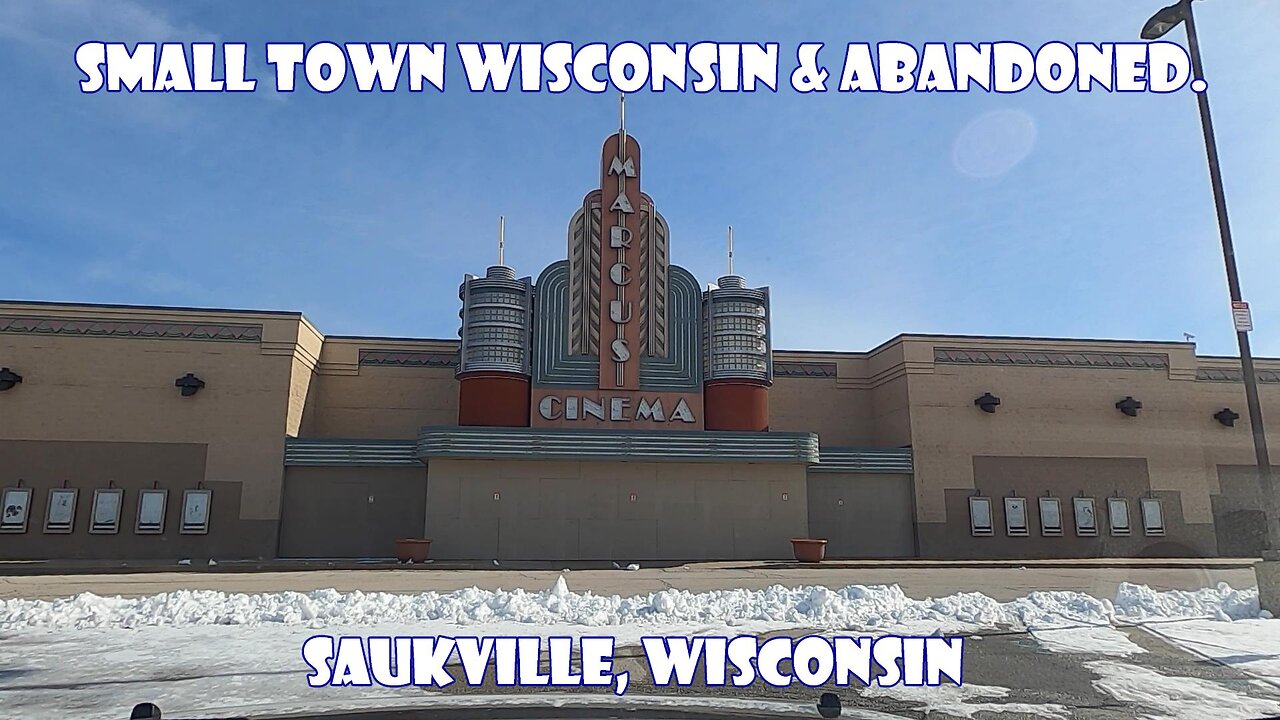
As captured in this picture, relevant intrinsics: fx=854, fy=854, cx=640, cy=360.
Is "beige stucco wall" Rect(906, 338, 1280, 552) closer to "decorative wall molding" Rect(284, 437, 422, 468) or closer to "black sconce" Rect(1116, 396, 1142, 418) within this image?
"black sconce" Rect(1116, 396, 1142, 418)

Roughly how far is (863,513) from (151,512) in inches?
973

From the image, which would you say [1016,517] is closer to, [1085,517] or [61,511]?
[1085,517]

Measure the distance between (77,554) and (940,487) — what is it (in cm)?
2994

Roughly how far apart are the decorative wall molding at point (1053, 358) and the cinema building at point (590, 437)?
0.09 meters

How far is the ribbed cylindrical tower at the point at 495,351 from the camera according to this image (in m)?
29.9

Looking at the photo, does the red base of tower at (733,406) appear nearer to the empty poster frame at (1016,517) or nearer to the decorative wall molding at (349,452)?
the empty poster frame at (1016,517)

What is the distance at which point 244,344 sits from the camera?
29922 mm

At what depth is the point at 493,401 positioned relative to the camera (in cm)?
2984

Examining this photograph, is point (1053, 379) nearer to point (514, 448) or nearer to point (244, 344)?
point (514, 448)

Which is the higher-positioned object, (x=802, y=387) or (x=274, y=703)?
(x=802, y=387)

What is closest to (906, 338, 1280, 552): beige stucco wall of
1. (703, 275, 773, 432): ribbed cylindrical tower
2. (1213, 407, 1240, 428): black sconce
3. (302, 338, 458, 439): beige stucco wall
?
(1213, 407, 1240, 428): black sconce

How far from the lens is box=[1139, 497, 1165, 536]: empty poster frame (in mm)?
32969

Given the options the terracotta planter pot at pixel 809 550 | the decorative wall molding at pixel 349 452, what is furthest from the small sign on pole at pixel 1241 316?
the decorative wall molding at pixel 349 452

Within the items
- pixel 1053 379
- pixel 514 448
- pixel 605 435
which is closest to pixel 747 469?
pixel 605 435
